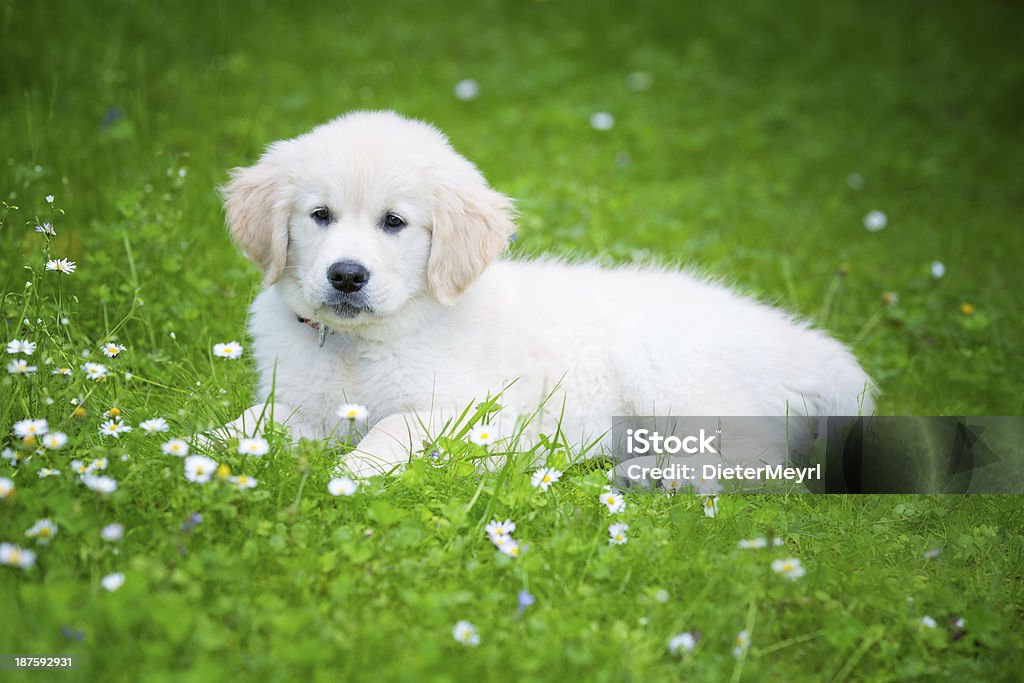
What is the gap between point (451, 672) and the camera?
1950 millimetres

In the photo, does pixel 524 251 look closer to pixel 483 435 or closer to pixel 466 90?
pixel 483 435

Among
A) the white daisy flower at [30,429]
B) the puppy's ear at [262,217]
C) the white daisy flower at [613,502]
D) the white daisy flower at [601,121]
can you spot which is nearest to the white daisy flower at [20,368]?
the white daisy flower at [30,429]

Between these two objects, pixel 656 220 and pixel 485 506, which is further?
pixel 656 220

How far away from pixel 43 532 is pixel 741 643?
163 centimetres

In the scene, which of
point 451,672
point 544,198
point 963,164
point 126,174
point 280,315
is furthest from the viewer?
point 963,164

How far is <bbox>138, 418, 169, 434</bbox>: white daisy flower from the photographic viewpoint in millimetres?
2562

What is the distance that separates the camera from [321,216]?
3.03 m

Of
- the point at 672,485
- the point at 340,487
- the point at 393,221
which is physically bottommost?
the point at 672,485

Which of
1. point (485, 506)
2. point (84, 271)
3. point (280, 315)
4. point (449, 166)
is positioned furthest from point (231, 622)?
point (84, 271)

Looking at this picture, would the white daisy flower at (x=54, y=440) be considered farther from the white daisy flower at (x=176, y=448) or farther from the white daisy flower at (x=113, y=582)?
the white daisy flower at (x=113, y=582)

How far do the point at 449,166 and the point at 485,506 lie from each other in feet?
3.83

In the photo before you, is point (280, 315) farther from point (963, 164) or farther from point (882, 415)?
point (963, 164)

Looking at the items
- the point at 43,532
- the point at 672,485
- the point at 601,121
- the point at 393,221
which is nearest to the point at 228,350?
the point at 393,221

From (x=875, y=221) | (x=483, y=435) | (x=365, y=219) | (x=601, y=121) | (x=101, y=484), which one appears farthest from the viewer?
(x=601, y=121)
